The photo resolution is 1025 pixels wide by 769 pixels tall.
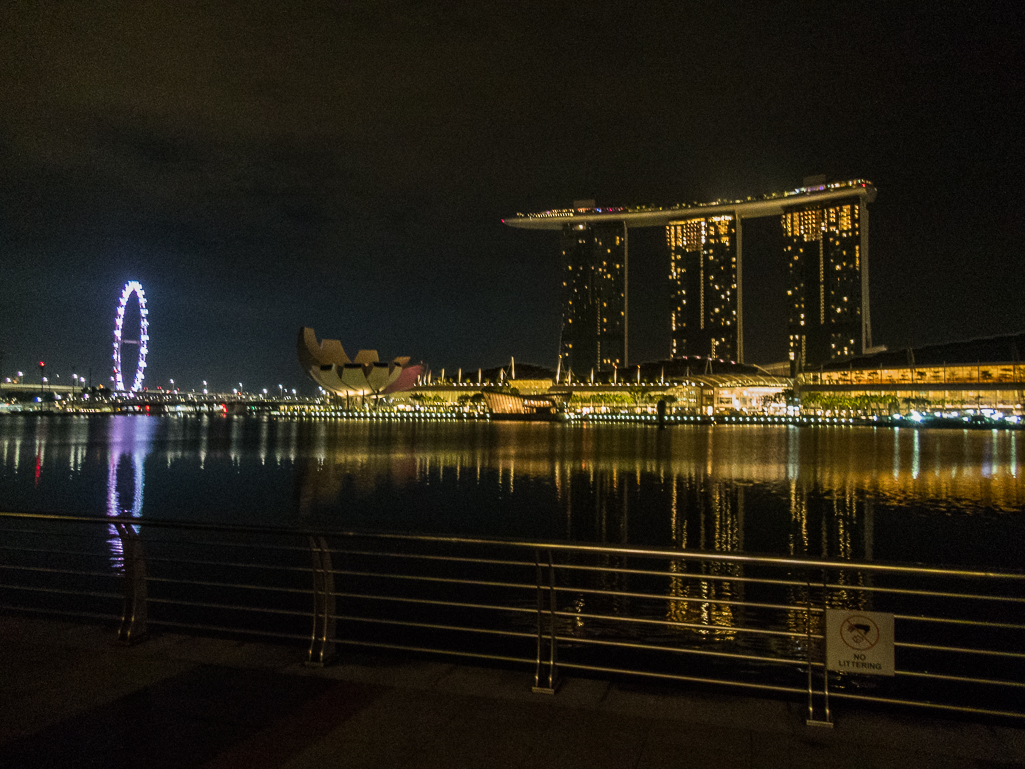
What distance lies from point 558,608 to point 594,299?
162m

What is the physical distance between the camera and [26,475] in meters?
27.2

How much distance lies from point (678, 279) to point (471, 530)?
548 feet

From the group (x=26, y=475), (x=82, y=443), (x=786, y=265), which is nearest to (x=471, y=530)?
(x=26, y=475)

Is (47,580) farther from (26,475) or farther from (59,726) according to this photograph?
(26,475)

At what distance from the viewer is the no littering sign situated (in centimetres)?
361

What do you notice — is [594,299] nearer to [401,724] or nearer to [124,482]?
[124,482]

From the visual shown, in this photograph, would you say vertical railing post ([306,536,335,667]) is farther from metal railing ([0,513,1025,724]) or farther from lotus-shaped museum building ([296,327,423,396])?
lotus-shaped museum building ([296,327,423,396])

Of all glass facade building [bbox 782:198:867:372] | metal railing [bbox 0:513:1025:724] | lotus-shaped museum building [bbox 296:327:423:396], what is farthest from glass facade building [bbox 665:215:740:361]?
metal railing [bbox 0:513:1025:724]

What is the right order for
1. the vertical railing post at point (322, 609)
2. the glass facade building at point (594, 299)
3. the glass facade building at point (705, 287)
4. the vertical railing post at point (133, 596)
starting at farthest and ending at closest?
1. the glass facade building at point (594, 299)
2. the glass facade building at point (705, 287)
3. the vertical railing post at point (133, 596)
4. the vertical railing post at point (322, 609)

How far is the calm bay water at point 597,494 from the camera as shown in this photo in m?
15.3

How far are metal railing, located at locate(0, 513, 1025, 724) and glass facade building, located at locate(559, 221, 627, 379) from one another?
15698 cm

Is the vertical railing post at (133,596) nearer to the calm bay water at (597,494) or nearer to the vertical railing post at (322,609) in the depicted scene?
the vertical railing post at (322,609)

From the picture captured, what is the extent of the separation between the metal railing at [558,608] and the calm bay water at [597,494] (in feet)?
5.08

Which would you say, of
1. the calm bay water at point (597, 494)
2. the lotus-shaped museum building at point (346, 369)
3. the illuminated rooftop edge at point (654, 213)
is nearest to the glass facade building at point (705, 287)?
the illuminated rooftop edge at point (654, 213)
